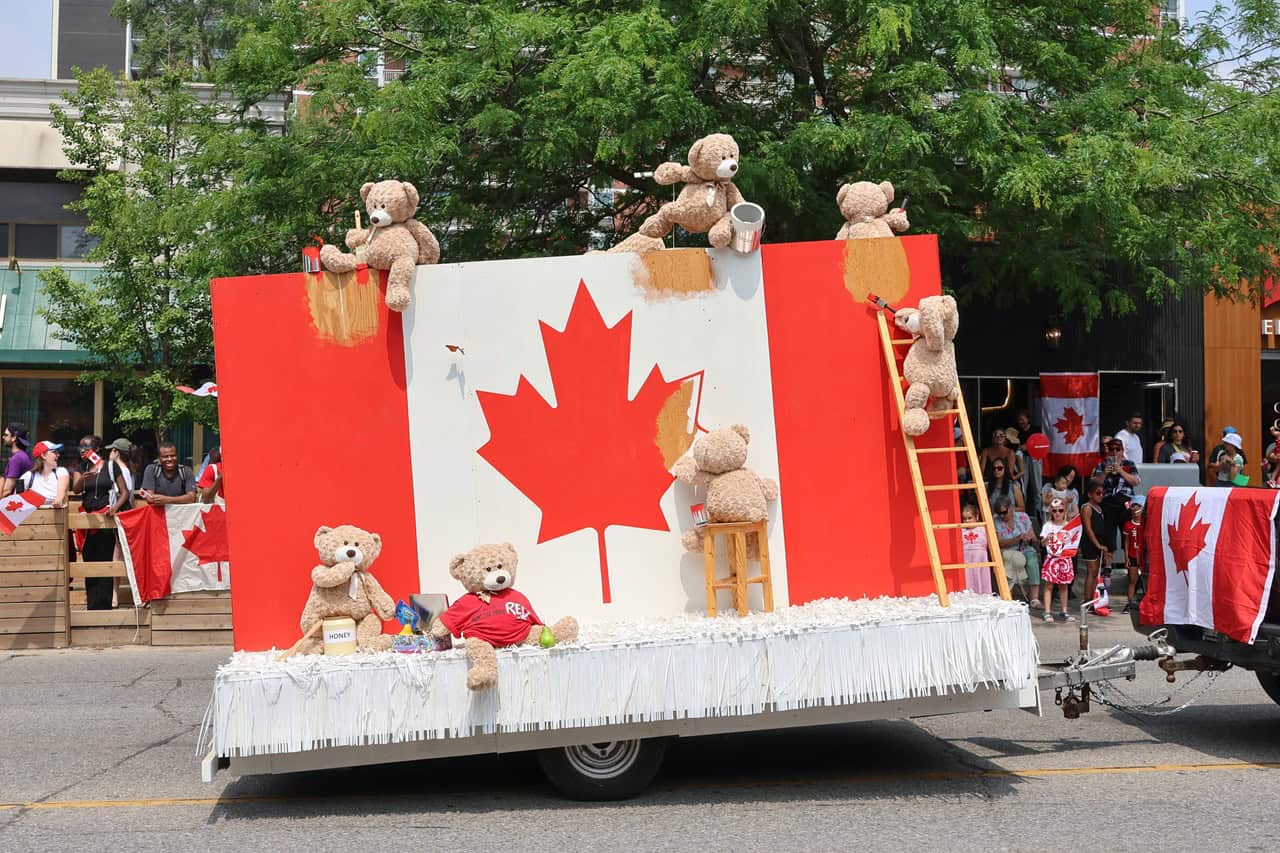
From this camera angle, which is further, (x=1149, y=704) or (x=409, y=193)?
(x=1149, y=704)

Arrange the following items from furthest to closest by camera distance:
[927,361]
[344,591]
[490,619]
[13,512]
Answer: [13,512] → [927,361] → [344,591] → [490,619]

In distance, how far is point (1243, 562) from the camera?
23.4 ft

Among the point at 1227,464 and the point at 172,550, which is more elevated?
the point at 1227,464

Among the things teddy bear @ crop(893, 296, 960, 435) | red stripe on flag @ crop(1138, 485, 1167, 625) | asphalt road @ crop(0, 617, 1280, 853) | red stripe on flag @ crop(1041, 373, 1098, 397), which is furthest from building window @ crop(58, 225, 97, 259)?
red stripe on flag @ crop(1138, 485, 1167, 625)

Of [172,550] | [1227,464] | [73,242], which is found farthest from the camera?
[73,242]

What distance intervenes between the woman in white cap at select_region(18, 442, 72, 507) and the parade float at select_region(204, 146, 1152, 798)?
7247 mm

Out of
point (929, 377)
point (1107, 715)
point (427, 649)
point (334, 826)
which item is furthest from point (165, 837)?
point (1107, 715)

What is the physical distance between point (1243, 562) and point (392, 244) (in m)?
5.16

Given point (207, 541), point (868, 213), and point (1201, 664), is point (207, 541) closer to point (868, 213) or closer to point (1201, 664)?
point (868, 213)

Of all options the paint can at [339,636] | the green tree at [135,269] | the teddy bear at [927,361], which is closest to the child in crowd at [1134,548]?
the teddy bear at [927,361]

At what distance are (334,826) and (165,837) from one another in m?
0.79

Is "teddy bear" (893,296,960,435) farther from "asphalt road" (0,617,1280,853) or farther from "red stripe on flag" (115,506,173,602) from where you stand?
"red stripe on flag" (115,506,173,602)

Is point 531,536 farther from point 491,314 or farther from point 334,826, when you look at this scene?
point 334,826

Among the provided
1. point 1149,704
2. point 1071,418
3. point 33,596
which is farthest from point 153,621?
point 1071,418
